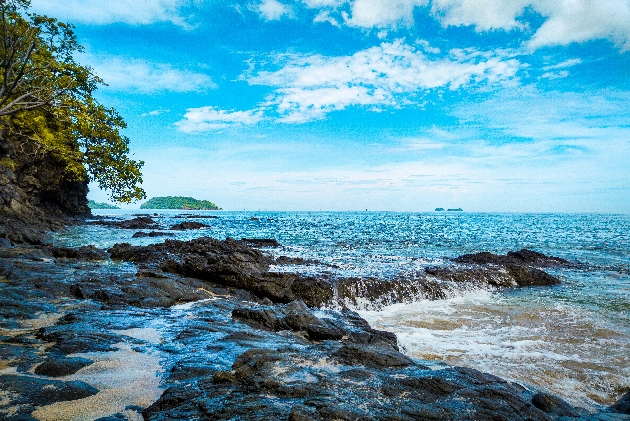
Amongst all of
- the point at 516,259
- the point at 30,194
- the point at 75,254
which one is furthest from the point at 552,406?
the point at 30,194

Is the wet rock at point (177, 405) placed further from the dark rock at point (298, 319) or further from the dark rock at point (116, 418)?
the dark rock at point (298, 319)

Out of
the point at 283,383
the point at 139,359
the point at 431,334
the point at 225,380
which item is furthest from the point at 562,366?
the point at 139,359

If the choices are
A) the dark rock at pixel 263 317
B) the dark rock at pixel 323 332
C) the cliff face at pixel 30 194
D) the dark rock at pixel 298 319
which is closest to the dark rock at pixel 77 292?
the dark rock at pixel 263 317

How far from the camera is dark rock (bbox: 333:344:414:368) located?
19.5 feet

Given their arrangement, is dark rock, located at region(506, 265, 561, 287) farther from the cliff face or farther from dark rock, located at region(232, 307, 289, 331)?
the cliff face

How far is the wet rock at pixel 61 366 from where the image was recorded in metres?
4.91

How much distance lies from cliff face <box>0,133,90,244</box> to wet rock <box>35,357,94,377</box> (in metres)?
12.0

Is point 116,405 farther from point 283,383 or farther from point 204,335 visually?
point 204,335

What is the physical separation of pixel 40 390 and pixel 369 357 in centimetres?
462

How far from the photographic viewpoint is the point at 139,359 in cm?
575

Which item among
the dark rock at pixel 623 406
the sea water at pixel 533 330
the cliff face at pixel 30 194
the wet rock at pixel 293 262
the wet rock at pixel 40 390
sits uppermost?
the cliff face at pixel 30 194

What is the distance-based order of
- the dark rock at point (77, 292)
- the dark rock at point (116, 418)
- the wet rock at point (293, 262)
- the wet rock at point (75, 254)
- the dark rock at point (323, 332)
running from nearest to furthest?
the dark rock at point (116, 418) → the dark rock at point (323, 332) → the dark rock at point (77, 292) → the wet rock at point (75, 254) → the wet rock at point (293, 262)

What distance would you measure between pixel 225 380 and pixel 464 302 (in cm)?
1285

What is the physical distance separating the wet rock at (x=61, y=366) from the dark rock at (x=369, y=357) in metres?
3.95
